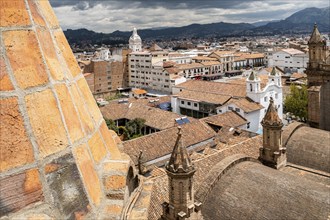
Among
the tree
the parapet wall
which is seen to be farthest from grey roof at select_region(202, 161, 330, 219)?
the tree

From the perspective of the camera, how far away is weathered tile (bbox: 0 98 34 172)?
1758mm

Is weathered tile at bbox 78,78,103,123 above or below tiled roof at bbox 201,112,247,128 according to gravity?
above

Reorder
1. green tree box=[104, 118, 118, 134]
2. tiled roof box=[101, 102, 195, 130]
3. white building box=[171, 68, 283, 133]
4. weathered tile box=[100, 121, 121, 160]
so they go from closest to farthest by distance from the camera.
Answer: weathered tile box=[100, 121, 121, 160]
green tree box=[104, 118, 118, 134]
tiled roof box=[101, 102, 195, 130]
white building box=[171, 68, 283, 133]

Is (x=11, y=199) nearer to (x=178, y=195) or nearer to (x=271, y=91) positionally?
(x=178, y=195)

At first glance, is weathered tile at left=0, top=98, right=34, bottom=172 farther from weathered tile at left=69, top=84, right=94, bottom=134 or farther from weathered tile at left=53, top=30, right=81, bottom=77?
weathered tile at left=53, top=30, right=81, bottom=77

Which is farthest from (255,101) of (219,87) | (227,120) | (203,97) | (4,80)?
(4,80)

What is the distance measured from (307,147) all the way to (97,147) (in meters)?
14.5

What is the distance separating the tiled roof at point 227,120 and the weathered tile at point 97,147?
30.8 m

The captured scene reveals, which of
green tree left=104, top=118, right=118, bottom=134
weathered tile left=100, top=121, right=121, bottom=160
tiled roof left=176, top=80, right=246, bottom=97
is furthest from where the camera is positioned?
tiled roof left=176, top=80, right=246, bottom=97

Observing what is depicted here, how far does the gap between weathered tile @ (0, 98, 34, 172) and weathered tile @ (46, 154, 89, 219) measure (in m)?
0.16

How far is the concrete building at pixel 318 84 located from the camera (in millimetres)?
18531

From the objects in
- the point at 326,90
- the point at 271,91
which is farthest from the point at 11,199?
the point at 271,91

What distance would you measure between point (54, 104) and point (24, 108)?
0.18 meters

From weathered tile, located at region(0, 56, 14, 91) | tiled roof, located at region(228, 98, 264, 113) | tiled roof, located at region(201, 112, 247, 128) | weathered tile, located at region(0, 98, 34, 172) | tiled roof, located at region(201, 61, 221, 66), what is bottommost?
tiled roof, located at region(201, 112, 247, 128)
